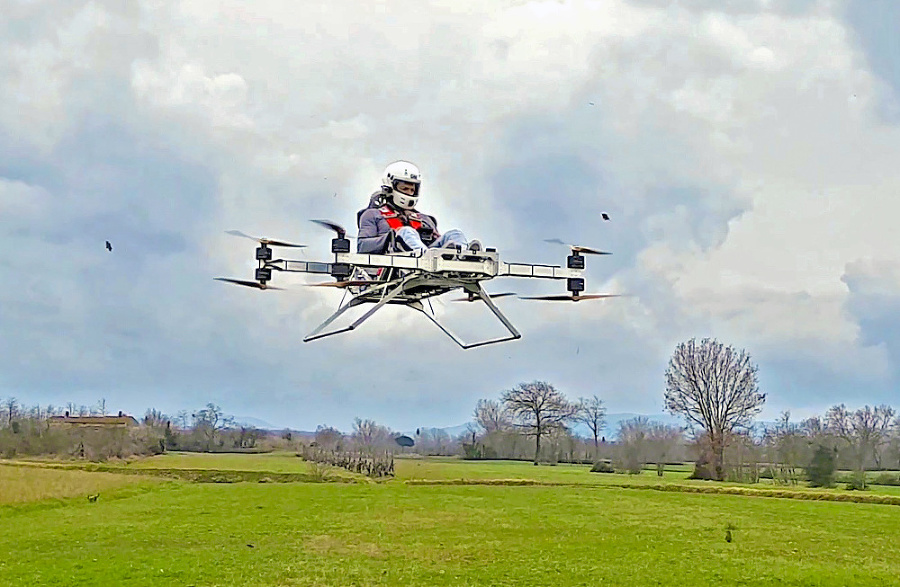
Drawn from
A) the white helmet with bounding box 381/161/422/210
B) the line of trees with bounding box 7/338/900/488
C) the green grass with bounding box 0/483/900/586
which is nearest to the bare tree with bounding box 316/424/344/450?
the line of trees with bounding box 7/338/900/488

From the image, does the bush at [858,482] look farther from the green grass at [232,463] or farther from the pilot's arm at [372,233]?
the pilot's arm at [372,233]

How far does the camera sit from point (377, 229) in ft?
32.9

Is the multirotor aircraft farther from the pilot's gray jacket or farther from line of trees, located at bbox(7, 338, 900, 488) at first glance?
line of trees, located at bbox(7, 338, 900, 488)

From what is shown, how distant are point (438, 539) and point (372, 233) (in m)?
26.7

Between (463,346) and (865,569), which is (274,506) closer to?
(865,569)

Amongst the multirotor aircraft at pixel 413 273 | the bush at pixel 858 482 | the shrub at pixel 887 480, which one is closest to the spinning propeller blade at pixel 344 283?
the multirotor aircraft at pixel 413 273

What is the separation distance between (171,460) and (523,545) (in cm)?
6381

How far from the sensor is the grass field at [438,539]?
2639 centimetres

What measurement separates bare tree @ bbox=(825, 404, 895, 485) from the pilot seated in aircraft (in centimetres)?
7820

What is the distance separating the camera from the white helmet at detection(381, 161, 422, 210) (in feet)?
33.9

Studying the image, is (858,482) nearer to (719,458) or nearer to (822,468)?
(822,468)

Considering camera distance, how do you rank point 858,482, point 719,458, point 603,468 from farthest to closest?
point 603,468 → point 719,458 → point 858,482

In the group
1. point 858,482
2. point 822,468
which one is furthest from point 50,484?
point 858,482

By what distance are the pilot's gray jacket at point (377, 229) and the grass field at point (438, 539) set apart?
1672 centimetres
